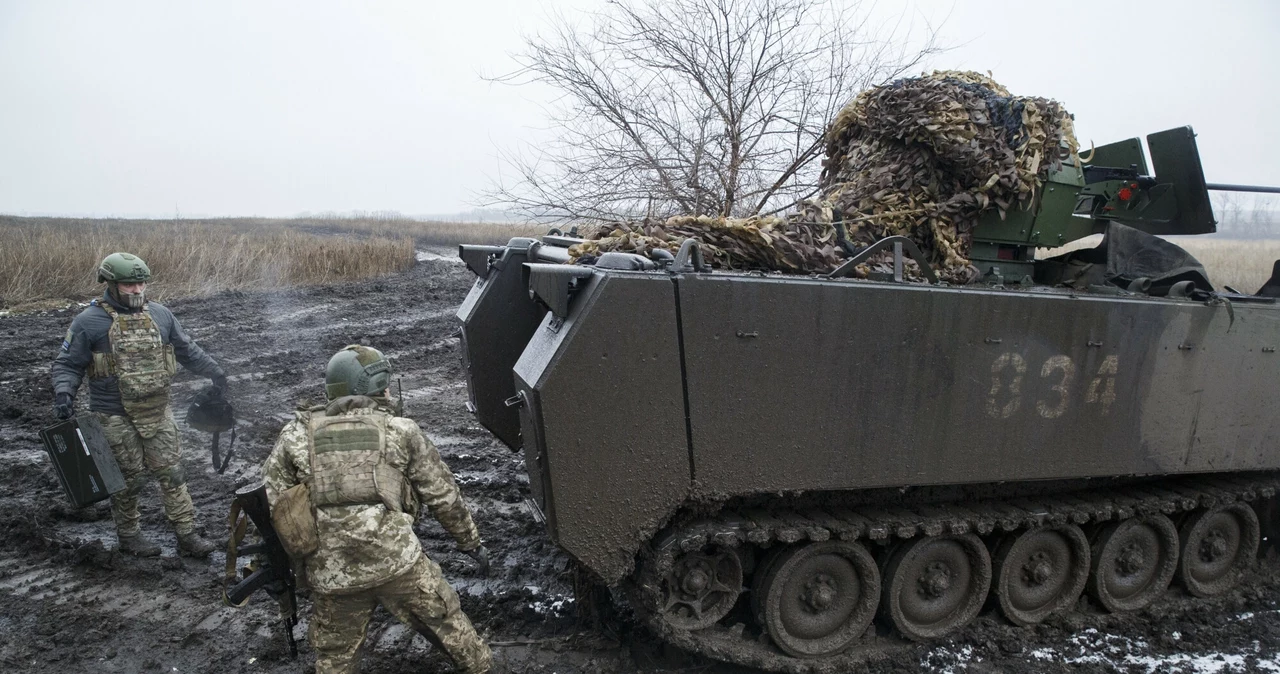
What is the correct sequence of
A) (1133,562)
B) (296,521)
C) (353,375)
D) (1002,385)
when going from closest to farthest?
(296,521), (353,375), (1002,385), (1133,562)

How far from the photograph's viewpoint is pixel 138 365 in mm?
5066

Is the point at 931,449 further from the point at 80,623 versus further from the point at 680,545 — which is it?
the point at 80,623

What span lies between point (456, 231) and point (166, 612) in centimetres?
3258

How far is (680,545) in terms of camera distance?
3.46 m

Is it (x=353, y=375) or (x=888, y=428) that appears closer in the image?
(x=353, y=375)

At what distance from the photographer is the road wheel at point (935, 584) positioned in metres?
4.03

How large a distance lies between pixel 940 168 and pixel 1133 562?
2.34 meters

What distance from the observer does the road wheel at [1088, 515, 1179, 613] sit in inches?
176

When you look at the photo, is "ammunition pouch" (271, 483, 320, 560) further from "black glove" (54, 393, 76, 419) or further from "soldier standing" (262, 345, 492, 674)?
"black glove" (54, 393, 76, 419)

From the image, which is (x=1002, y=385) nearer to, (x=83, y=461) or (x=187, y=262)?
(x=83, y=461)

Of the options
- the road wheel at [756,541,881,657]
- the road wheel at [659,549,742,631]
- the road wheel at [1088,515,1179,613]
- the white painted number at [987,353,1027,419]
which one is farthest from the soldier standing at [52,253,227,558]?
the road wheel at [1088,515,1179,613]

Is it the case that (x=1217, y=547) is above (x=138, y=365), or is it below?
below

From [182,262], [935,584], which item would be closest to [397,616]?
[935,584]

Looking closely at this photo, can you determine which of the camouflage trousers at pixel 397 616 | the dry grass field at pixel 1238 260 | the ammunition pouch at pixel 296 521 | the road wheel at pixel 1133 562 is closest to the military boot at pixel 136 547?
the camouflage trousers at pixel 397 616
